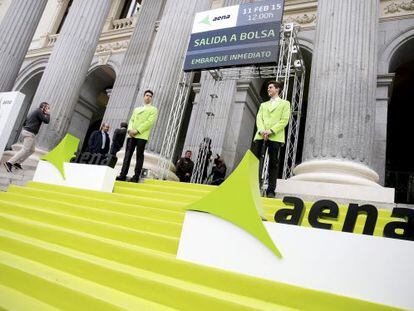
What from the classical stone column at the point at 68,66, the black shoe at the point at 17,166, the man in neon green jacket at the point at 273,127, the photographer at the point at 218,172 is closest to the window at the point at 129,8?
the classical stone column at the point at 68,66

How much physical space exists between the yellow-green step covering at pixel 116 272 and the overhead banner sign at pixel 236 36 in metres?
3.89

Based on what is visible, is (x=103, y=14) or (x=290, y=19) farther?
(x=290, y=19)

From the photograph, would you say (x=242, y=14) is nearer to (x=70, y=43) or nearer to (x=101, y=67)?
(x=70, y=43)

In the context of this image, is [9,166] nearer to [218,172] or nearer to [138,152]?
[138,152]

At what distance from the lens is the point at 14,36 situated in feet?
33.4

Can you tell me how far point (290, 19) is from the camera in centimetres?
1076

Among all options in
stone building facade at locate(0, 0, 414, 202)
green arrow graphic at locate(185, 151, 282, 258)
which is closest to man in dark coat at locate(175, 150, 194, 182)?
stone building facade at locate(0, 0, 414, 202)

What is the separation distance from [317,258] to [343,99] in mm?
3569

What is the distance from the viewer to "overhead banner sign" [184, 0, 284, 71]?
665 centimetres

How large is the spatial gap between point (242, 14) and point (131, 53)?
23.2ft

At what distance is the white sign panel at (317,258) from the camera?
2078 millimetres

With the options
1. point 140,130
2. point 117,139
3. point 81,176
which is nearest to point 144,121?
point 140,130

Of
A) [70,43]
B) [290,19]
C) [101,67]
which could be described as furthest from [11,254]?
[101,67]

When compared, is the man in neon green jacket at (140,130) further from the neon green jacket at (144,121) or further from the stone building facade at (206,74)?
the stone building facade at (206,74)
